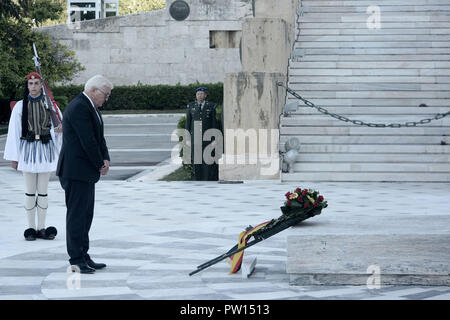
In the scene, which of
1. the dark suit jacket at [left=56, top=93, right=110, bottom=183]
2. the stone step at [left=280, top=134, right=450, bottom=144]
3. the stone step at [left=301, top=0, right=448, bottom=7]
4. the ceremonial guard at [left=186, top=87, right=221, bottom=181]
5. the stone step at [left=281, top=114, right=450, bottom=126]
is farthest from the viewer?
the stone step at [left=301, top=0, right=448, bottom=7]

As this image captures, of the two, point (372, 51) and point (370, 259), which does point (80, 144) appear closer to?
point (370, 259)

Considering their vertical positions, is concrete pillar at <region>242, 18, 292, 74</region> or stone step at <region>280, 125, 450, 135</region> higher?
concrete pillar at <region>242, 18, 292, 74</region>

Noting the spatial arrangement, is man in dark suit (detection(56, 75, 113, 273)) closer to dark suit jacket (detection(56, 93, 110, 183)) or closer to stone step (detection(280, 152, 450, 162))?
dark suit jacket (detection(56, 93, 110, 183))

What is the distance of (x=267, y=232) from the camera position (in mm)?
7867

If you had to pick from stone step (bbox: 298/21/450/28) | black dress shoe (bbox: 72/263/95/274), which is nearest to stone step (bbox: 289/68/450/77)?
stone step (bbox: 298/21/450/28)

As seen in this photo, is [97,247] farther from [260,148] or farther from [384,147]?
[384,147]

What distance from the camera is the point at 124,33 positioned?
38750mm

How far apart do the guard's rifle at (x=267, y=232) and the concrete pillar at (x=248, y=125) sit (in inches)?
282

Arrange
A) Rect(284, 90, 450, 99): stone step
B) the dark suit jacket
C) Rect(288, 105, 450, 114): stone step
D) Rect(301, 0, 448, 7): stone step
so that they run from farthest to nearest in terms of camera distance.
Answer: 1. Rect(301, 0, 448, 7): stone step
2. Rect(284, 90, 450, 99): stone step
3. Rect(288, 105, 450, 114): stone step
4. the dark suit jacket

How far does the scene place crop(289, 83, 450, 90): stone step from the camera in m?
18.5

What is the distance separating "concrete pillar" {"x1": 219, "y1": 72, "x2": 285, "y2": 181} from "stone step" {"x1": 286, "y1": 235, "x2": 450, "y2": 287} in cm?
813

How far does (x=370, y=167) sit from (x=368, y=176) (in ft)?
1.00
